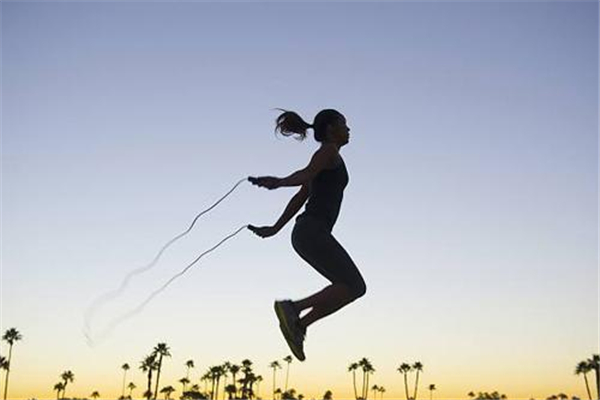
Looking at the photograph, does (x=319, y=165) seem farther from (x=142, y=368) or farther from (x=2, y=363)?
(x=142, y=368)

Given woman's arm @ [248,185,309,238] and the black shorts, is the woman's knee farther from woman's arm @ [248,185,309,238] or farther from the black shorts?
woman's arm @ [248,185,309,238]

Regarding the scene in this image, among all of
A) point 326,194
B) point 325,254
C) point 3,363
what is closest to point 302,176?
point 326,194

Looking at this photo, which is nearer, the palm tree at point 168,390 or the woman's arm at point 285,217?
the woman's arm at point 285,217

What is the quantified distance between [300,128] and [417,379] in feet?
467

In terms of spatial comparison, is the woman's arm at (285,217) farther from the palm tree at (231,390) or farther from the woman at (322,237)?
the palm tree at (231,390)

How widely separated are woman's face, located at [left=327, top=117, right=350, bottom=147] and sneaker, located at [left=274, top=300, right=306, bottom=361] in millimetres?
1495

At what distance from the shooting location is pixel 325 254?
19.4 feet

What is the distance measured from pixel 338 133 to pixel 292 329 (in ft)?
5.75

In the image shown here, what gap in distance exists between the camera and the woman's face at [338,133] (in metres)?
6.38

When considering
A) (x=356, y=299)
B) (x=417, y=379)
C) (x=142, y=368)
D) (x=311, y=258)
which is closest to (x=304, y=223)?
(x=311, y=258)

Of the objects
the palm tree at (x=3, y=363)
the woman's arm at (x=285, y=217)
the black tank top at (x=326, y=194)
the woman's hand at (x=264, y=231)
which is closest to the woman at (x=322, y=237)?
the black tank top at (x=326, y=194)

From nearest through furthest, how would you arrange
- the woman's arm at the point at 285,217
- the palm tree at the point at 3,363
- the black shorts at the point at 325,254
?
the black shorts at the point at 325,254
the woman's arm at the point at 285,217
the palm tree at the point at 3,363

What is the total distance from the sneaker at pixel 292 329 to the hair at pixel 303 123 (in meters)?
1.53

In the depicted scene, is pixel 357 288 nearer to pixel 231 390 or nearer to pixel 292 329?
pixel 292 329
